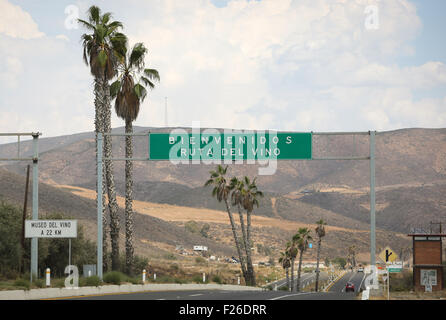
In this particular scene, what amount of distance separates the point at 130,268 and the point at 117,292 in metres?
13.0

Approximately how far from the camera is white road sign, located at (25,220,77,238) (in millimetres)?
30609

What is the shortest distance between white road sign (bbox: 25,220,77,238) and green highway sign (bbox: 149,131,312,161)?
6.85 meters

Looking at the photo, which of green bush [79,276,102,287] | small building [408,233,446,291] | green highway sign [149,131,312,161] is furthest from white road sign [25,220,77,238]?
small building [408,233,446,291]

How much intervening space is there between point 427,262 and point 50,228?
3971 cm

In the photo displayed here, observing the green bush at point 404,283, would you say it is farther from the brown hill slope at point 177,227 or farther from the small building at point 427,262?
the brown hill slope at point 177,227

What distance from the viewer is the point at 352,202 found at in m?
193

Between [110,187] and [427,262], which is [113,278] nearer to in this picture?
[110,187]

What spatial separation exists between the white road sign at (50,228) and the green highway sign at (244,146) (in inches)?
270

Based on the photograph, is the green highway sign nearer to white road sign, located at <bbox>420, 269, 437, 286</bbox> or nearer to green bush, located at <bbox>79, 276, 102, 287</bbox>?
green bush, located at <bbox>79, 276, 102, 287</bbox>

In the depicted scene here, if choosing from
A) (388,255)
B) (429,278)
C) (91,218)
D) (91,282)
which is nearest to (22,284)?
(91,282)

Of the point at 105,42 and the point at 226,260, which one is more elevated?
the point at 105,42
